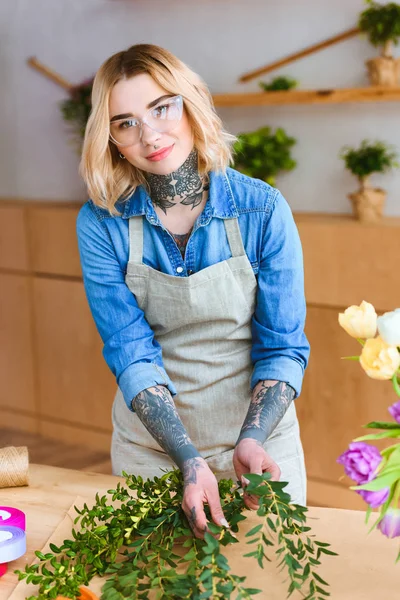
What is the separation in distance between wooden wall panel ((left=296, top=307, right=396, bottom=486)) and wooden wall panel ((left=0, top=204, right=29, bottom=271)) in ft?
5.69

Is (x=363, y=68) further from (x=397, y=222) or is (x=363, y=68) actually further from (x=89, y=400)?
(x=89, y=400)

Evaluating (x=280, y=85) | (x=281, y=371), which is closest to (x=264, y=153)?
(x=280, y=85)

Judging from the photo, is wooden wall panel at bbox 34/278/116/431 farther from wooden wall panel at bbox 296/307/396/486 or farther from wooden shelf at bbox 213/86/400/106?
wooden shelf at bbox 213/86/400/106

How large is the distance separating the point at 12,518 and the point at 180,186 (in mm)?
861

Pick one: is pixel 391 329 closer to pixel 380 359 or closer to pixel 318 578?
pixel 380 359

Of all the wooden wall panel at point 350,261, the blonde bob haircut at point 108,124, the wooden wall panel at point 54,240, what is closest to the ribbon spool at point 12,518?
the blonde bob haircut at point 108,124

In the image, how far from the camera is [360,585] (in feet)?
4.08

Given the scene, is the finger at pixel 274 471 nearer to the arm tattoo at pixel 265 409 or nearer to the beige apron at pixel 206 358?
the arm tattoo at pixel 265 409

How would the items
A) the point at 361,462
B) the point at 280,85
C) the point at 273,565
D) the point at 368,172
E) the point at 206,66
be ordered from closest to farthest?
the point at 361,462, the point at 273,565, the point at 368,172, the point at 280,85, the point at 206,66

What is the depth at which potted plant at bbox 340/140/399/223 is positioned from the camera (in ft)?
10.7

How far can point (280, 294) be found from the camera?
1.81 m

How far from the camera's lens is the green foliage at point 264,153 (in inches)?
138

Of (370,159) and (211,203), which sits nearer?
(211,203)

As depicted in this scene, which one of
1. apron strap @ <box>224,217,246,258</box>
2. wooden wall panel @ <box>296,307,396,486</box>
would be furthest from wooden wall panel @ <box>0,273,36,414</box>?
apron strap @ <box>224,217,246,258</box>
